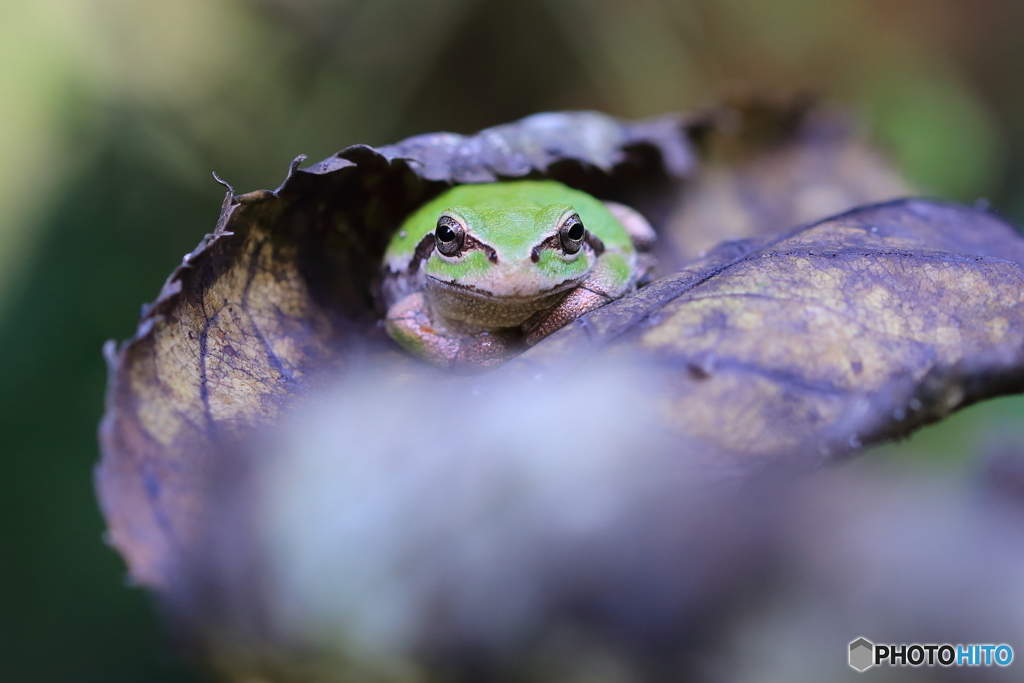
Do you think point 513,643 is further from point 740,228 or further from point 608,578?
point 740,228

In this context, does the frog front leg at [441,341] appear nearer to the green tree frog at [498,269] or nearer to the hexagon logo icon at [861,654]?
the green tree frog at [498,269]

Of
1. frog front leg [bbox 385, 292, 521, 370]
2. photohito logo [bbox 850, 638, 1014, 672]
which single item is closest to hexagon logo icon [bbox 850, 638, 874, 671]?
photohito logo [bbox 850, 638, 1014, 672]

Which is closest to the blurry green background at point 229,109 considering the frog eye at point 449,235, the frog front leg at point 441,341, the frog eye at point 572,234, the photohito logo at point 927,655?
the photohito logo at point 927,655

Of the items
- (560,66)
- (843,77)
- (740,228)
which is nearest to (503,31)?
(560,66)

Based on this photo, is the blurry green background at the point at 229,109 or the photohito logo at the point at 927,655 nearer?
the photohito logo at the point at 927,655

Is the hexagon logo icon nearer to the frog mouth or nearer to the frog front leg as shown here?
the frog front leg

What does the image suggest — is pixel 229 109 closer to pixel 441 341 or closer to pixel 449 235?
pixel 449 235
